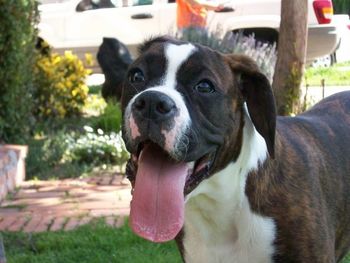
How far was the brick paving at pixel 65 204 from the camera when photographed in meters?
6.31

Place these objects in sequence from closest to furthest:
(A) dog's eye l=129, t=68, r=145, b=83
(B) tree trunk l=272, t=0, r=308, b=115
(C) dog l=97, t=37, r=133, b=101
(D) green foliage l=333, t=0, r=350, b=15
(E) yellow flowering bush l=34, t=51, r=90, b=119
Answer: (A) dog's eye l=129, t=68, r=145, b=83 < (C) dog l=97, t=37, r=133, b=101 < (B) tree trunk l=272, t=0, r=308, b=115 < (E) yellow flowering bush l=34, t=51, r=90, b=119 < (D) green foliage l=333, t=0, r=350, b=15

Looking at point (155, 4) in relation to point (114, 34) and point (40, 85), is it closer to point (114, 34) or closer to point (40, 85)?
point (114, 34)

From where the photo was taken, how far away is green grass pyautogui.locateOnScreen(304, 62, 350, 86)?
15.3m

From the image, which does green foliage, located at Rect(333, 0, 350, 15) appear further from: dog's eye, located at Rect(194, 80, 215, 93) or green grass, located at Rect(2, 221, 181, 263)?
dog's eye, located at Rect(194, 80, 215, 93)

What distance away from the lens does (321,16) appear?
47.4ft

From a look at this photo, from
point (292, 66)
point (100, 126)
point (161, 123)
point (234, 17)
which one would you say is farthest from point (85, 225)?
point (234, 17)

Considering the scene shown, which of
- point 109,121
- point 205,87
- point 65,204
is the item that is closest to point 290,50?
point 109,121

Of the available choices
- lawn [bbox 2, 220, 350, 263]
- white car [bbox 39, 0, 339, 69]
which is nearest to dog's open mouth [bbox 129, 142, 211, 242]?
lawn [bbox 2, 220, 350, 263]

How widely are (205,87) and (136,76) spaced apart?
334mm

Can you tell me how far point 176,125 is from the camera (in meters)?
3.06

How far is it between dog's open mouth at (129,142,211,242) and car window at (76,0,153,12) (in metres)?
12.3

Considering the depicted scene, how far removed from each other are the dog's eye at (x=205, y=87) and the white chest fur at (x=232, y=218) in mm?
359

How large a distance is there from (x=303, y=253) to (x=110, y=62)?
530 centimetres

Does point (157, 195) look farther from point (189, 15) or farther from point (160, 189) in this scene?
point (189, 15)
